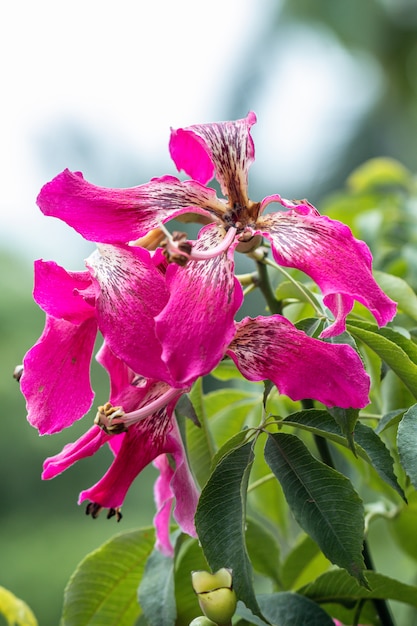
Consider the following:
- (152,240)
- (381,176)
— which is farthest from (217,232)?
(381,176)

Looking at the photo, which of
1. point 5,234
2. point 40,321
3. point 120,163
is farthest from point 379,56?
point 40,321

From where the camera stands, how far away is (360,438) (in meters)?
0.32

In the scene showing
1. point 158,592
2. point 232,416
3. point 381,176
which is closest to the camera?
point 158,592

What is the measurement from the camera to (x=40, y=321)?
322cm

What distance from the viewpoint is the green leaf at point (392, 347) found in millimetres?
321

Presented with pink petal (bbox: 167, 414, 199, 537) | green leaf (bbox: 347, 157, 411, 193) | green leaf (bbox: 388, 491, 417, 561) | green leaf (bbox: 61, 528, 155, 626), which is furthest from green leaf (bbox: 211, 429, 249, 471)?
green leaf (bbox: 347, 157, 411, 193)

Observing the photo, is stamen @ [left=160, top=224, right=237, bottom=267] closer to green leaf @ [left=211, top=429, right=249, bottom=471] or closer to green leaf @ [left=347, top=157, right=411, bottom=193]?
green leaf @ [left=211, top=429, right=249, bottom=471]

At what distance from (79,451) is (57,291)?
64mm

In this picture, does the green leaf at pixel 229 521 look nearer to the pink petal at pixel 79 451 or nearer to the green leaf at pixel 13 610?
the pink petal at pixel 79 451

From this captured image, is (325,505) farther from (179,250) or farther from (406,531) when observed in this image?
(406,531)

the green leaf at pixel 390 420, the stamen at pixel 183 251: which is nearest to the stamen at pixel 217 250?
the stamen at pixel 183 251

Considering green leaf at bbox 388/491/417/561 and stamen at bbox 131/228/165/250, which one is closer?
stamen at bbox 131/228/165/250

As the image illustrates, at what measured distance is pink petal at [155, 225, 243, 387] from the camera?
272mm

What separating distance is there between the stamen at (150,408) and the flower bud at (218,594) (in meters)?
0.06
